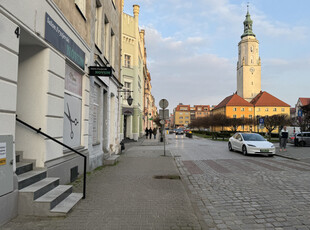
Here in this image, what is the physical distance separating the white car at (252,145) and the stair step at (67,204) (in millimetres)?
11821

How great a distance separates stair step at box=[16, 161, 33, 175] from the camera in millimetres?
4770

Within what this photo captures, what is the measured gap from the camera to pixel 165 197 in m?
5.47

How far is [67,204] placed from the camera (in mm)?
4543

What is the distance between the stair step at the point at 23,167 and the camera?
4.77 m

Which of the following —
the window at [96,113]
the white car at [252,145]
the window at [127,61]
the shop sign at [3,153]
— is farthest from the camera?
the window at [127,61]

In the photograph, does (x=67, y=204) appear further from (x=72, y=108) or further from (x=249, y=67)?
(x=249, y=67)

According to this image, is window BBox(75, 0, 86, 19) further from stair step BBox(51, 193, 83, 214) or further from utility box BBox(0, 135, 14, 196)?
stair step BBox(51, 193, 83, 214)

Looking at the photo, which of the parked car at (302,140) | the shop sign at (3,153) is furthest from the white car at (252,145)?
the shop sign at (3,153)

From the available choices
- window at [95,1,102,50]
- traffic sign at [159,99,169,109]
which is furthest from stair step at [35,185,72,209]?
traffic sign at [159,99,169,109]

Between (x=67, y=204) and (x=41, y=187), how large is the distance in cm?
56

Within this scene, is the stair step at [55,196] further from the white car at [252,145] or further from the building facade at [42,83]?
the white car at [252,145]

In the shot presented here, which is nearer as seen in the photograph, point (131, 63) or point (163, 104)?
point (163, 104)

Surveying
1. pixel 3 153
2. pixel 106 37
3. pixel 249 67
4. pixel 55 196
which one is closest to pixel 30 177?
pixel 55 196

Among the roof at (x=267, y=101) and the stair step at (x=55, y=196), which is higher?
the roof at (x=267, y=101)
